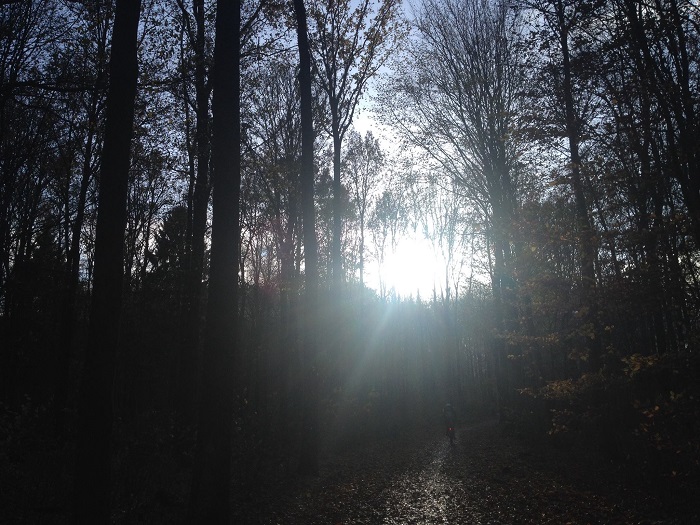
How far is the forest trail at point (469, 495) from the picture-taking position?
8.42 m

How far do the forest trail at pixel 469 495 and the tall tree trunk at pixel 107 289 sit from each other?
3.16 meters

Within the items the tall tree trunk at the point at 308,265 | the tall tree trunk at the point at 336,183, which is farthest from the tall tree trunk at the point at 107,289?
the tall tree trunk at the point at 336,183

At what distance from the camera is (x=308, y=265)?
496 inches

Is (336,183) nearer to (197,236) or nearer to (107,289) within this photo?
(197,236)

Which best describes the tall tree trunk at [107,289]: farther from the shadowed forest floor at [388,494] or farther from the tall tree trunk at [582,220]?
the tall tree trunk at [582,220]

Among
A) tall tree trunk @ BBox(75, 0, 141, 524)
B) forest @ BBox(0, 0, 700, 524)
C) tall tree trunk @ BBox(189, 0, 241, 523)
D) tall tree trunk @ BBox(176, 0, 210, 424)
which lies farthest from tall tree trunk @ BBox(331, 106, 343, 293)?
tall tree trunk @ BBox(75, 0, 141, 524)

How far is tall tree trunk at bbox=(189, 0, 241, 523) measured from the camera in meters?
6.23

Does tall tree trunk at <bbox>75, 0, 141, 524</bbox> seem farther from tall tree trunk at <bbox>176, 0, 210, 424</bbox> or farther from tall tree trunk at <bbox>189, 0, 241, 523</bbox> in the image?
tall tree trunk at <bbox>176, 0, 210, 424</bbox>

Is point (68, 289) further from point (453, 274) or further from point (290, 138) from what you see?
point (453, 274)

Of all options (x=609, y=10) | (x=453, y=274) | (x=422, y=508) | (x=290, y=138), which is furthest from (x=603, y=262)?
(x=453, y=274)

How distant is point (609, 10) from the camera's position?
30.3 ft

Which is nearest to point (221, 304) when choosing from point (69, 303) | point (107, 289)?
point (107, 289)

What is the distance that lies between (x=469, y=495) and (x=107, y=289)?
858 cm

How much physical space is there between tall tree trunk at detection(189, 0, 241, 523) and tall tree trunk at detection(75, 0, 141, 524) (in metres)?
1.14
